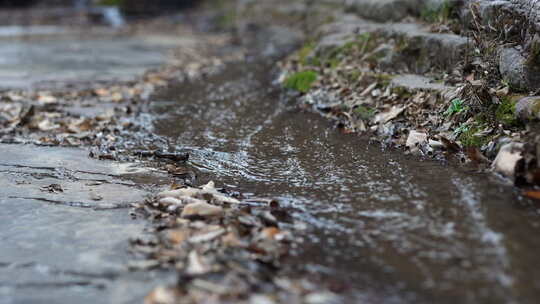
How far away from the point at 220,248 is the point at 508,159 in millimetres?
2010

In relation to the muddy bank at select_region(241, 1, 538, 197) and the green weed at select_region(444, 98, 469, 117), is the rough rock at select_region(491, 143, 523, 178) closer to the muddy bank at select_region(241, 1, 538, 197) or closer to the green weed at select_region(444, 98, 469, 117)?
the muddy bank at select_region(241, 1, 538, 197)

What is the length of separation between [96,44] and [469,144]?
13392 mm

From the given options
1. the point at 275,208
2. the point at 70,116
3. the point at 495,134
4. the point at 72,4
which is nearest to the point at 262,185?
the point at 275,208

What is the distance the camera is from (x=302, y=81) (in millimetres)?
7359

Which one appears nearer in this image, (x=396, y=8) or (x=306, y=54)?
(x=396, y=8)

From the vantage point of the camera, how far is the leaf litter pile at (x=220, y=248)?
7.61 ft

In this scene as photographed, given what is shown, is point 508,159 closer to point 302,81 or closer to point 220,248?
point 220,248

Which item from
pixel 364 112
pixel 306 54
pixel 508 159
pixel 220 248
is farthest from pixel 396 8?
pixel 220 248

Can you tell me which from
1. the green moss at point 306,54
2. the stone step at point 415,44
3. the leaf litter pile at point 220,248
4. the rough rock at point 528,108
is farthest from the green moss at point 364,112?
the green moss at point 306,54

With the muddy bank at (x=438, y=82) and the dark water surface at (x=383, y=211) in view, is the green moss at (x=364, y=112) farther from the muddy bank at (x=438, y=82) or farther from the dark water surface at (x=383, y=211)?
the dark water surface at (x=383, y=211)

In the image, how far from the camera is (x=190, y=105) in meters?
7.09

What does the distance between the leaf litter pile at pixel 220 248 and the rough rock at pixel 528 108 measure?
192cm

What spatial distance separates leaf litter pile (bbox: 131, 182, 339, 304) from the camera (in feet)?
7.61

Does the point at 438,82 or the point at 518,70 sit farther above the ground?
the point at 518,70
